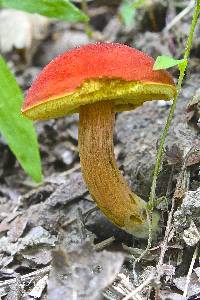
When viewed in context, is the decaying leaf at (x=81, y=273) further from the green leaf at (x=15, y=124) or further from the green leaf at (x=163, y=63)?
the green leaf at (x=15, y=124)

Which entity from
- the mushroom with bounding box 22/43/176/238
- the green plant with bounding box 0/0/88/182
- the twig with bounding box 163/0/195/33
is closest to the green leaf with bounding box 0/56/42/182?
the green plant with bounding box 0/0/88/182

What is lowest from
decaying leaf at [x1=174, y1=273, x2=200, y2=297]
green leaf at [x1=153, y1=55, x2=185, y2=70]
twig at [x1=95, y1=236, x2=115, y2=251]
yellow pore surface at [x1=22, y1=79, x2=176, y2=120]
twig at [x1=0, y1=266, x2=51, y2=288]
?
twig at [x1=95, y1=236, x2=115, y2=251]

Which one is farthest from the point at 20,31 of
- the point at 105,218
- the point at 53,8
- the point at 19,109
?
the point at 105,218

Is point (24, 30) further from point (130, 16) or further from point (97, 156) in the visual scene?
point (97, 156)

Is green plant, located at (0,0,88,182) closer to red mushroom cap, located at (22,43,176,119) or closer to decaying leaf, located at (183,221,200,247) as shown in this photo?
red mushroom cap, located at (22,43,176,119)

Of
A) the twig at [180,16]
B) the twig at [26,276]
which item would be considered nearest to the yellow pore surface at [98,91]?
the twig at [26,276]

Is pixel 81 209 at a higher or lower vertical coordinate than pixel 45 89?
lower

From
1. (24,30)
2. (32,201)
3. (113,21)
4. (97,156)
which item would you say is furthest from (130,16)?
(97,156)
